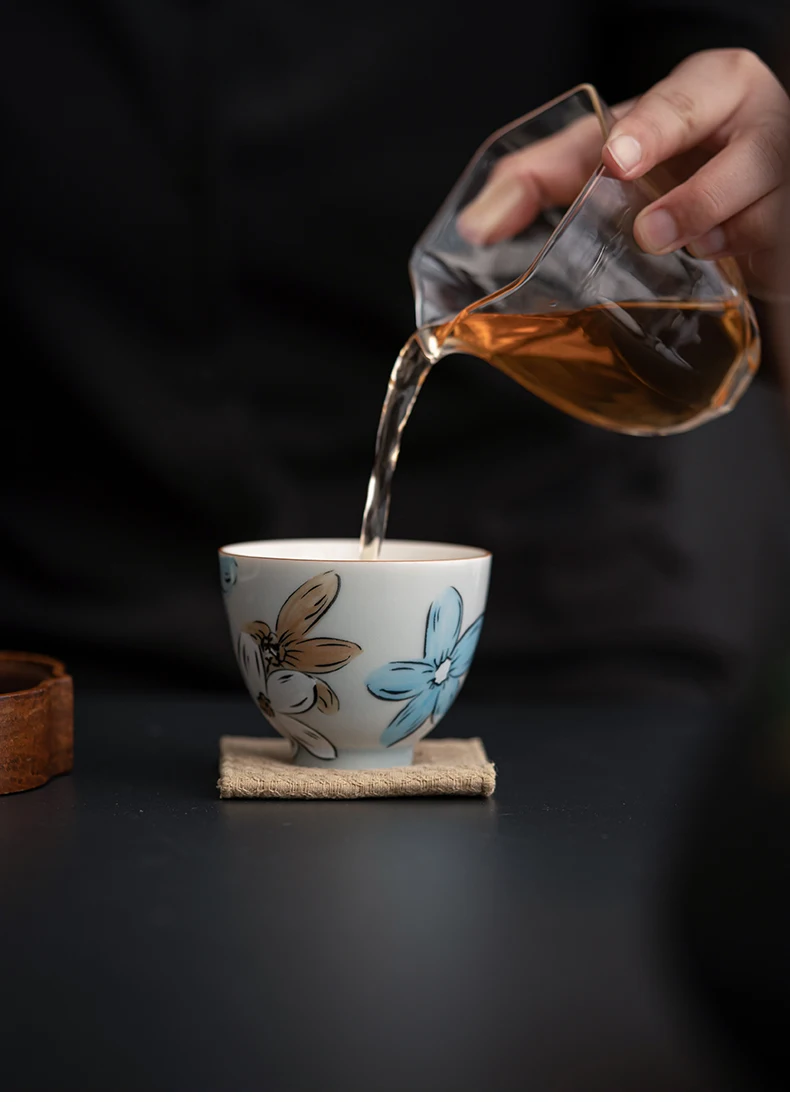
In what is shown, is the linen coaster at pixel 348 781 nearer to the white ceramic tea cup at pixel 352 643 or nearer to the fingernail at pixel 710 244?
the white ceramic tea cup at pixel 352 643

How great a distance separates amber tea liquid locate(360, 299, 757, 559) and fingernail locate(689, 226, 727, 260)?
32mm

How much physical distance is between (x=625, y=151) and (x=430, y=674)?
0.32m

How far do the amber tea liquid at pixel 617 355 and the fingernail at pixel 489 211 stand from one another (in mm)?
136

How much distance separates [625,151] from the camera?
669mm

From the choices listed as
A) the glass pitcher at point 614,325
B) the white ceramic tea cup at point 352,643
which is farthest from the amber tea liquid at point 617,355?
the white ceramic tea cup at point 352,643

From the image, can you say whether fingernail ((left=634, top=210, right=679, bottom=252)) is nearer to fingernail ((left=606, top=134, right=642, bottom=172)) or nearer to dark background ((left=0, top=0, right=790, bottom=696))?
fingernail ((left=606, top=134, right=642, bottom=172))

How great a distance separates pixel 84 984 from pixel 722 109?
631 mm

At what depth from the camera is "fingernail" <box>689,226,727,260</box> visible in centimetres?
72

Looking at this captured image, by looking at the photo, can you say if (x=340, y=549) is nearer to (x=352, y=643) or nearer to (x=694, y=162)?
(x=352, y=643)

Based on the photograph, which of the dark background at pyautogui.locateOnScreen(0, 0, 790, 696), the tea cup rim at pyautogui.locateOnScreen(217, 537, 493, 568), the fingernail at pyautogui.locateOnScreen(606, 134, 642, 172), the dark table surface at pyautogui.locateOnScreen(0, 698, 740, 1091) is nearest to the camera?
the dark table surface at pyautogui.locateOnScreen(0, 698, 740, 1091)

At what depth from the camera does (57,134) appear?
1.03 m

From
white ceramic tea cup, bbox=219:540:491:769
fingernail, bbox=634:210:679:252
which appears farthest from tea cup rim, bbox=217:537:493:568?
fingernail, bbox=634:210:679:252

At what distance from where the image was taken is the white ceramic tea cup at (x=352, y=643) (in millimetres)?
704

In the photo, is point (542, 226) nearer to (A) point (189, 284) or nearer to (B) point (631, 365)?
(B) point (631, 365)
